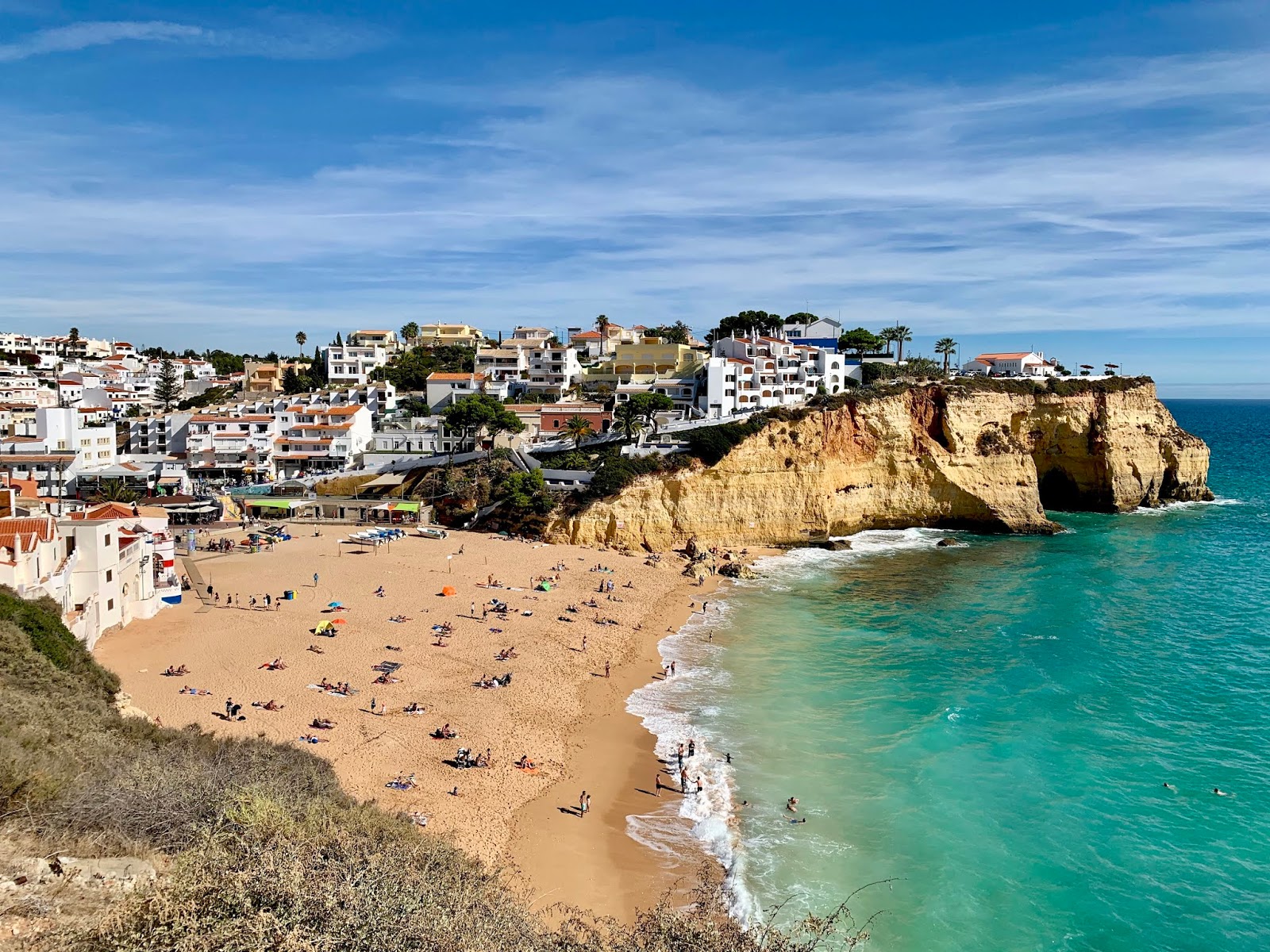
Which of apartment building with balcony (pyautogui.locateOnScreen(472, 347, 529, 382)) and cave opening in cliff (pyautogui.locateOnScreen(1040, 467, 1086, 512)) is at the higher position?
apartment building with balcony (pyautogui.locateOnScreen(472, 347, 529, 382))

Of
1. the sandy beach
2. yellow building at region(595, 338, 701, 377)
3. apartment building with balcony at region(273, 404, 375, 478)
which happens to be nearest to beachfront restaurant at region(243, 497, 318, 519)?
apartment building with balcony at region(273, 404, 375, 478)

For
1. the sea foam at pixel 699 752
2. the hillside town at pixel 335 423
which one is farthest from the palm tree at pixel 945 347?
the sea foam at pixel 699 752

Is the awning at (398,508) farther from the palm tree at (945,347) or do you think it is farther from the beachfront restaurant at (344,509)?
the palm tree at (945,347)

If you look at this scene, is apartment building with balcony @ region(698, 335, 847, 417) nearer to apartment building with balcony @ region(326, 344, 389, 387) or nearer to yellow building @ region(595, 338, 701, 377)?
yellow building @ region(595, 338, 701, 377)

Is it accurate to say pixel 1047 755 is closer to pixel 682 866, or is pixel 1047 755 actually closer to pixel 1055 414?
pixel 682 866

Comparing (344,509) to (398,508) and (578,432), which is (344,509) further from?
(578,432)

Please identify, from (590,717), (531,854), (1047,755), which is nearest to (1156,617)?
(1047,755)
